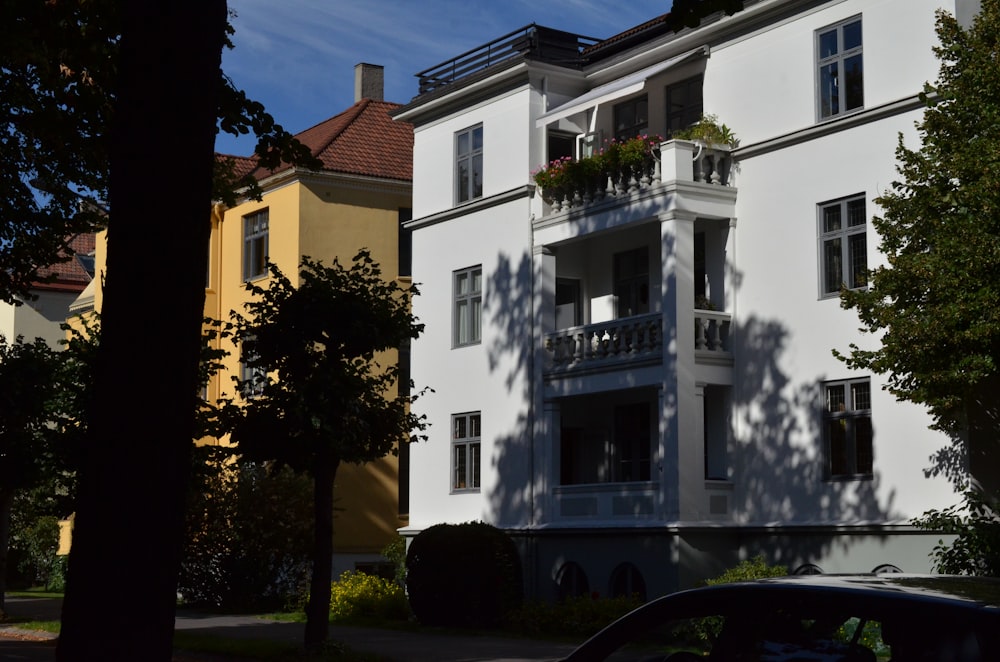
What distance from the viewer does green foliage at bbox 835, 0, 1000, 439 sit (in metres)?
19.5

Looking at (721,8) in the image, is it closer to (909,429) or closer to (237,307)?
(909,429)

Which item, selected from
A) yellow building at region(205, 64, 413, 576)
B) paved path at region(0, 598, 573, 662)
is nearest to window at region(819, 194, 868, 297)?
paved path at region(0, 598, 573, 662)

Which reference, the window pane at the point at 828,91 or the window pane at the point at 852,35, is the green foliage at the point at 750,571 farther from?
the window pane at the point at 852,35

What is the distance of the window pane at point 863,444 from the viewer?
2373 centimetres

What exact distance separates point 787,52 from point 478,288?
29.7ft

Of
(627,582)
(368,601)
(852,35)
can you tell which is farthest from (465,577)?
(852,35)

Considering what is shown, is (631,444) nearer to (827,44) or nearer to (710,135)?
(710,135)

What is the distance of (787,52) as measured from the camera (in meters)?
25.8

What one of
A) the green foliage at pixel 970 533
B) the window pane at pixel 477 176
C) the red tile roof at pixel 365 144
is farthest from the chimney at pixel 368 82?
the green foliage at pixel 970 533

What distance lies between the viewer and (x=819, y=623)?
558cm

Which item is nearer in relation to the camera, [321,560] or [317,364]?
[321,560]

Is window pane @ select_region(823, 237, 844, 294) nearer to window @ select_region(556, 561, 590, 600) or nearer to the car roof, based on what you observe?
window @ select_region(556, 561, 590, 600)

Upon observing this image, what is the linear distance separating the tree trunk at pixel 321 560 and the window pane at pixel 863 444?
8598 millimetres

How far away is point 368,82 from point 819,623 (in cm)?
4065
